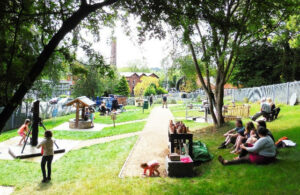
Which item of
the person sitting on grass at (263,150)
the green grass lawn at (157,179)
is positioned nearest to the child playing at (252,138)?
the person sitting on grass at (263,150)

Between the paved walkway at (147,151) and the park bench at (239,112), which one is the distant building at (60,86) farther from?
the park bench at (239,112)

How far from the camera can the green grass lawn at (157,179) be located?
5.38 m

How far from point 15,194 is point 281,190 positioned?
6.38 metres

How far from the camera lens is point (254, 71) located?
40.7 metres

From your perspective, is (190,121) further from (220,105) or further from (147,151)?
(147,151)

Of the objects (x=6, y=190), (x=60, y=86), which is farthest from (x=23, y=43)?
(x=60, y=86)

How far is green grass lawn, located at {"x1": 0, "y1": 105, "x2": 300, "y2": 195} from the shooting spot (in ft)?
17.6

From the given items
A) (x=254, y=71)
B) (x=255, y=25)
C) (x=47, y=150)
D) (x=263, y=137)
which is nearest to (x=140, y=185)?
(x=47, y=150)

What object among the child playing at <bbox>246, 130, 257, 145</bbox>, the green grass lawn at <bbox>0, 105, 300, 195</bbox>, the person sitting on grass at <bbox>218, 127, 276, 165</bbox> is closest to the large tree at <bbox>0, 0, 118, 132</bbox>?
the green grass lawn at <bbox>0, 105, 300, 195</bbox>

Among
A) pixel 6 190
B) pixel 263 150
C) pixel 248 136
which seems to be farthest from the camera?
pixel 248 136

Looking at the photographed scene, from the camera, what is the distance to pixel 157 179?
6.53 m

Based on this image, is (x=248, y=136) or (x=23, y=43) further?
(x=248, y=136)

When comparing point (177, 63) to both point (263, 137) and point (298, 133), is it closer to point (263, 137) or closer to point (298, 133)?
point (298, 133)

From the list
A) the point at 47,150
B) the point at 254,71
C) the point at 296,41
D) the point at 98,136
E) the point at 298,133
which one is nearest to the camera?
the point at 47,150
